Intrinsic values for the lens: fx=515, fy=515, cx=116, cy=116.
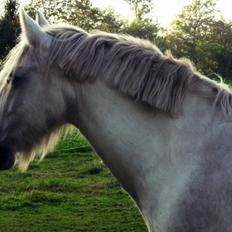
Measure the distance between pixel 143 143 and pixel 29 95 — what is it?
28.3 inches

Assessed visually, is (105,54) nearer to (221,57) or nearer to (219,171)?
(219,171)

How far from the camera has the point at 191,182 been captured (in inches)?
105

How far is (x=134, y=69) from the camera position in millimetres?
2865

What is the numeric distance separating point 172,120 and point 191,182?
0.36m

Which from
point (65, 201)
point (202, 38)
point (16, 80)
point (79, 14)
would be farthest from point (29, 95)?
point (202, 38)

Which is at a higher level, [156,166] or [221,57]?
[156,166]

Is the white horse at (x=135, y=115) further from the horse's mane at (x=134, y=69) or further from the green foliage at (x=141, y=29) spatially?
the green foliage at (x=141, y=29)

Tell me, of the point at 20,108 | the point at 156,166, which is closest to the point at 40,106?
the point at 20,108

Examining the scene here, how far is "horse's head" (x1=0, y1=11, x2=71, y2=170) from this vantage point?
296 centimetres

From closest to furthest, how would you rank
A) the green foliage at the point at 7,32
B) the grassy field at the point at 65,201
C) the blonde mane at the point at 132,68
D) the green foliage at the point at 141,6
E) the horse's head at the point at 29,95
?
the blonde mane at the point at 132,68
the horse's head at the point at 29,95
the grassy field at the point at 65,201
the green foliage at the point at 7,32
the green foliage at the point at 141,6

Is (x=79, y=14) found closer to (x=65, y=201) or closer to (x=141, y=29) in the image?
(x=141, y=29)

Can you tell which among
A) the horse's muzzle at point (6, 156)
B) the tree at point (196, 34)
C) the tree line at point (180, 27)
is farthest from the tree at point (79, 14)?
the horse's muzzle at point (6, 156)

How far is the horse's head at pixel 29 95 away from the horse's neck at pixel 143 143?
16 centimetres

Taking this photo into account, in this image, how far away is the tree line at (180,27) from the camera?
1101 inches
